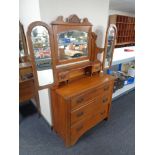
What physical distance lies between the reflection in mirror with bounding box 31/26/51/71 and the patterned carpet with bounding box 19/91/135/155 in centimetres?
102

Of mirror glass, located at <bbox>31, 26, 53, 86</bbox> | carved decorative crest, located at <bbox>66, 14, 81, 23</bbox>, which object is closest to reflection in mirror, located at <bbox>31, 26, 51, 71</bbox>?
mirror glass, located at <bbox>31, 26, 53, 86</bbox>

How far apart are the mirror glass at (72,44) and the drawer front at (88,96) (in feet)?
1.56

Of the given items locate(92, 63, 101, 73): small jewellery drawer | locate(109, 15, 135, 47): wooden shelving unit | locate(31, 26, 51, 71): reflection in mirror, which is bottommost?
locate(92, 63, 101, 73): small jewellery drawer

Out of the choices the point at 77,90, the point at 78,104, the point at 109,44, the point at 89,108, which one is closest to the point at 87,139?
the point at 89,108

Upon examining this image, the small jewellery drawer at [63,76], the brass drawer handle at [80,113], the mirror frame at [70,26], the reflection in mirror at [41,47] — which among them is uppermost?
the mirror frame at [70,26]

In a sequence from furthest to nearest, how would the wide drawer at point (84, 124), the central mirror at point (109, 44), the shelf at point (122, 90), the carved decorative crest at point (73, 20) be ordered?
the shelf at point (122, 90) < the central mirror at point (109, 44) < the wide drawer at point (84, 124) < the carved decorative crest at point (73, 20)

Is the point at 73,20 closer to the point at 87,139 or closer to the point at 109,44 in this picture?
the point at 109,44

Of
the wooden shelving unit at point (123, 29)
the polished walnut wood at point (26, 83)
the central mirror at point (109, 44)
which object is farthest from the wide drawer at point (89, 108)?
the wooden shelving unit at point (123, 29)

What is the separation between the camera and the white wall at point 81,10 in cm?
122

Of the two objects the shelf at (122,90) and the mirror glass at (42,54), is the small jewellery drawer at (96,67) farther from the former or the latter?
the shelf at (122,90)

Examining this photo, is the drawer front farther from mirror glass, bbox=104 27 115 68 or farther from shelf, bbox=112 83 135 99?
shelf, bbox=112 83 135 99

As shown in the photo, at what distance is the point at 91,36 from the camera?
1.60m

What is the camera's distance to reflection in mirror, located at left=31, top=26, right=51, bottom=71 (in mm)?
1160
